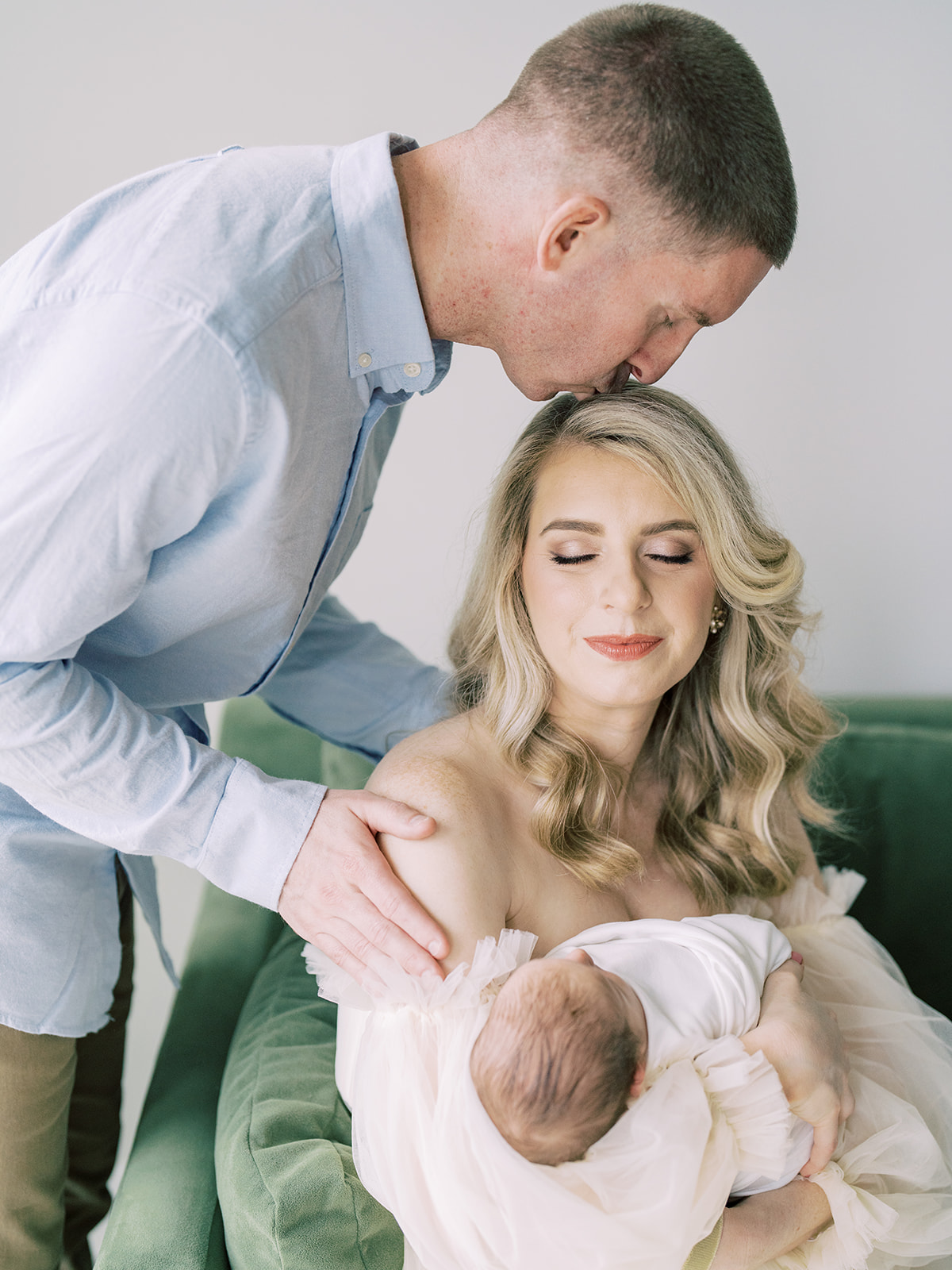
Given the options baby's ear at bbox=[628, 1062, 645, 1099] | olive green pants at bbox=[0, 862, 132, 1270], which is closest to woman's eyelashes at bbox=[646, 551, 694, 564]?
baby's ear at bbox=[628, 1062, 645, 1099]

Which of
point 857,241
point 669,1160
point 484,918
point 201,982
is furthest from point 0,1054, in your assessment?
point 857,241

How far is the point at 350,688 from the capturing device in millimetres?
2139

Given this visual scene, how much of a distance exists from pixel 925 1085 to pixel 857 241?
79.3 inches

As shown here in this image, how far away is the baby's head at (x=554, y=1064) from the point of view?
49.9 inches

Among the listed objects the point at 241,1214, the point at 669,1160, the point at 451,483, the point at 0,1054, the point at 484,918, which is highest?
the point at 451,483

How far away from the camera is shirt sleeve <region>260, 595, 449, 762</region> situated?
7.00 ft

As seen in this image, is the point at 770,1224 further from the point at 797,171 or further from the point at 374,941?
the point at 797,171

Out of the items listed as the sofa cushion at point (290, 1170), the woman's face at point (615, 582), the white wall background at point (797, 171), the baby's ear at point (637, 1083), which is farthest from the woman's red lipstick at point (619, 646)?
the sofa cushion at point (290, 1170)

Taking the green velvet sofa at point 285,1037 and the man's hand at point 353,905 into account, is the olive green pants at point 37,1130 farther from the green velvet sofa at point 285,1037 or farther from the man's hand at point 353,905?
the man's hand at point 353,905

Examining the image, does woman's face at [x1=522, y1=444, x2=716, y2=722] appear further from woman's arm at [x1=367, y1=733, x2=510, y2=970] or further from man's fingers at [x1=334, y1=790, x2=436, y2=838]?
man's fingers at [x1=334, y1=790, x2=436, y2=838]

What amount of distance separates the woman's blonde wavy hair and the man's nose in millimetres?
217

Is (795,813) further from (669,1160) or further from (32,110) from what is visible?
(32,110)

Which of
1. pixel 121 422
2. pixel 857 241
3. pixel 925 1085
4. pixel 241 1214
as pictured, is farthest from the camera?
pixel 857 241

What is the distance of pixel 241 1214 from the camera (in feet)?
4.81
